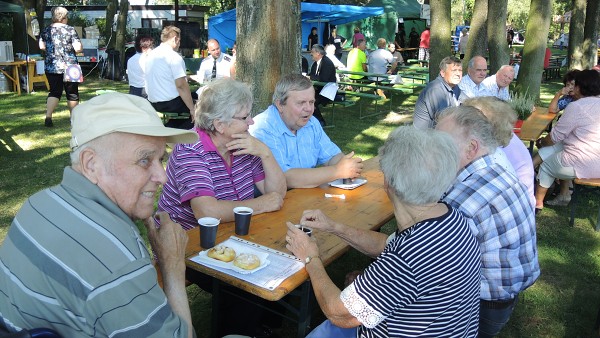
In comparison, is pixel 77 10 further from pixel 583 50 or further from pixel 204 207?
pixel 204 207

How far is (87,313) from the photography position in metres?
1.22

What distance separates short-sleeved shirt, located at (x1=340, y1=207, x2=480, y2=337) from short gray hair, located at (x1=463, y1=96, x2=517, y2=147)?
130 centimetres

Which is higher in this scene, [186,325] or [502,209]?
[502,209]

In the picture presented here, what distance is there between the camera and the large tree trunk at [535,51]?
9256 millimetres

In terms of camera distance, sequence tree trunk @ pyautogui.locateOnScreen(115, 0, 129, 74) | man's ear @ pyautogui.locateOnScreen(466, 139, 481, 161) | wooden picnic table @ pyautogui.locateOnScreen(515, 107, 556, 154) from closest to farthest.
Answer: man's ear @ pyautogui.locateOnScreen(466, 139, 481, 161) → wooden picnic table @ pyautogui.locateOnScreen(515, 107, 556, 154) → tree trunk @ pyautogui.locateOnScreen(115, 0, 129, 74)

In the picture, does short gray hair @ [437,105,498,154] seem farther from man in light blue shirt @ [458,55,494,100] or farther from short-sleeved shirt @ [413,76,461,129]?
man in light blue shirt @ [458,55,494,100]

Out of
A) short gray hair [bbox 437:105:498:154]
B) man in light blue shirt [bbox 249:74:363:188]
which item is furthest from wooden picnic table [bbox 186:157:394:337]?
short gray hair [bbox 437:105:498:154]

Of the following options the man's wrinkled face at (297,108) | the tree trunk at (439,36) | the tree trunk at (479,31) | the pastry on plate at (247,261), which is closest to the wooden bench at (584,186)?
the man's wrinkled face at (297,108)

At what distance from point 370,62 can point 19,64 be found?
7.91 meters

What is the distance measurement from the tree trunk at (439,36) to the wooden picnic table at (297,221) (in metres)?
6.34

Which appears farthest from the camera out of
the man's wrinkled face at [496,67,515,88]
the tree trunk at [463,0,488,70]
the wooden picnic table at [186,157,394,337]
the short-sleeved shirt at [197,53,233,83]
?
the tree trunk at [463,0,488,70]

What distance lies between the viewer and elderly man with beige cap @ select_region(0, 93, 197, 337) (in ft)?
4.03

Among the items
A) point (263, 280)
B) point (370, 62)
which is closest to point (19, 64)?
point (370, 62)

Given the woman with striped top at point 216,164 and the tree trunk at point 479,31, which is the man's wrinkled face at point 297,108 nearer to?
the woman with striped top at point 216,164
